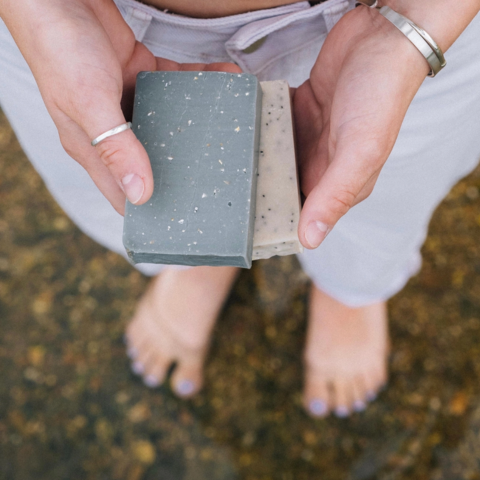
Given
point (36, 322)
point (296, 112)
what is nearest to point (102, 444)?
point (36, 322)

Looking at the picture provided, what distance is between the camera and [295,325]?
2248mm

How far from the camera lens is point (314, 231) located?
0.91 meters

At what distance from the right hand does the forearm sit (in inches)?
25.5

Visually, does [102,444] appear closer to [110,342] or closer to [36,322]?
[110,342]

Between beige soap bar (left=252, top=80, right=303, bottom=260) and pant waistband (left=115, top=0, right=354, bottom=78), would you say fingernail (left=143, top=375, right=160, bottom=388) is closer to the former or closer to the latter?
beige soap bar (left=252, top=80, right=303, bottom=260)

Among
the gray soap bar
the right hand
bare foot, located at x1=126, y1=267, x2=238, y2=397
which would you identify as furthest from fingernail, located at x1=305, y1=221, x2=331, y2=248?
bare foot, located at x1=126, y1=267, x2=238, y2=397

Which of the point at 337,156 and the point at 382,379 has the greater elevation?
the point at 337,156

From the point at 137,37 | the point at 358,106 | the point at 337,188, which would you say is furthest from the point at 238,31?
the point at 337,188

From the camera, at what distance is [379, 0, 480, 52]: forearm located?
96 cm

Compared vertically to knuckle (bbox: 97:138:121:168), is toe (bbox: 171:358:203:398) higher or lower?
lower

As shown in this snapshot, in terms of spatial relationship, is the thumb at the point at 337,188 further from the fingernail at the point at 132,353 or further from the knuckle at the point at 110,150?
the fingernail at the point at 132,353

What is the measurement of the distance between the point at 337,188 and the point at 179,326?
57.6 inches

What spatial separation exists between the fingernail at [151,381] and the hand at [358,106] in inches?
56.4

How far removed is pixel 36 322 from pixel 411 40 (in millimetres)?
1969
